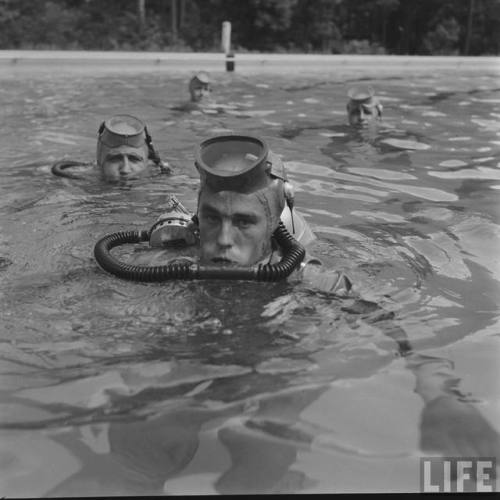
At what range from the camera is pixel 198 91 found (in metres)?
12.4

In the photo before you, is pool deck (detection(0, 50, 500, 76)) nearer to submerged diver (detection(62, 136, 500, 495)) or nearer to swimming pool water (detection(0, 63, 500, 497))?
swimming pool water (detection(0, 63, 500, 497))

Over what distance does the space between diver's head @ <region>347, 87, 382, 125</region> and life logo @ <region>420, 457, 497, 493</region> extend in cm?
834

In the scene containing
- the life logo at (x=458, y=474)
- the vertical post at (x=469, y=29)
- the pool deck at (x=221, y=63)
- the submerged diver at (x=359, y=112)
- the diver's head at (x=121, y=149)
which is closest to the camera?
the life logo at (x=458, y=474)

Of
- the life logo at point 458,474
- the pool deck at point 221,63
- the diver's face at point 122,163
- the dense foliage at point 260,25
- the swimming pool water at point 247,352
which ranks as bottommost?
the swimming pool water at point 247,352

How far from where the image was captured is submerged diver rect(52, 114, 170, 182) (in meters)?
7.00

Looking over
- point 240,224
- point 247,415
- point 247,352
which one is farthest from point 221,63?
point 247,415

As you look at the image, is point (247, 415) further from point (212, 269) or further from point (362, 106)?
point (362, 106)

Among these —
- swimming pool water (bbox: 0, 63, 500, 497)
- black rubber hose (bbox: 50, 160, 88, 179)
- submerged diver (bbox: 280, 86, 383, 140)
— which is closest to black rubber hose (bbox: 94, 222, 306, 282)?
swimming pool water (bbox: 0, 63, 500, 497)

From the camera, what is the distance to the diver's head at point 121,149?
23.0 feet

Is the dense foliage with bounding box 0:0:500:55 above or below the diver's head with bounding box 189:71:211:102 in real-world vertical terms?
above

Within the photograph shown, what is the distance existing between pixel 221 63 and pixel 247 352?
50.3ft

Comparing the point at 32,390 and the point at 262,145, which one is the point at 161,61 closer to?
the point at 262,145

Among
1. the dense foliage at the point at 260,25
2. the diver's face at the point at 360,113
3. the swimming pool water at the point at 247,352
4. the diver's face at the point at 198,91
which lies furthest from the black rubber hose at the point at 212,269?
the dense foliage at the point at 260,25

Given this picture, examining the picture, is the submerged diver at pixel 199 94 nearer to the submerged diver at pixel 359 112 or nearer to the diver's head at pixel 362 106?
the submerged diver at pixel 359 112
